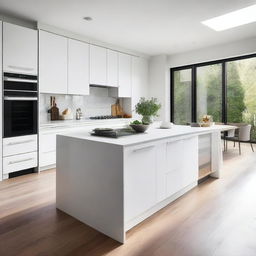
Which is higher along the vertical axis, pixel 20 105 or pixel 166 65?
pixel 166 65

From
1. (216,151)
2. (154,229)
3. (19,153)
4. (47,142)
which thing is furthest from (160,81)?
(154,229)

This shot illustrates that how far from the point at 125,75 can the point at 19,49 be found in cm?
269

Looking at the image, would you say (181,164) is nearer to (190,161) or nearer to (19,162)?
(190,161)

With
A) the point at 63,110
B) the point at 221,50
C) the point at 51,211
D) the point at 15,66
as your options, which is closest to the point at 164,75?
the point at 221,50

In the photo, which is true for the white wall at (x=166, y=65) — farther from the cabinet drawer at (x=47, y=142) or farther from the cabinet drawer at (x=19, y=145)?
the cabinet drawer at (x=19, y=145)

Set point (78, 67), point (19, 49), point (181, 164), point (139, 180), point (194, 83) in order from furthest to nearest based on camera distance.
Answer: point (194, 83)
point (78, 67)
point (19, 49)
point (181, 164)
point (139, 180)

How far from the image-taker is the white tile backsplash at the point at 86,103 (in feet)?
14.9

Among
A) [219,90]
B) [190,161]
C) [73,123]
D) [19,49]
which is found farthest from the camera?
[219,90]

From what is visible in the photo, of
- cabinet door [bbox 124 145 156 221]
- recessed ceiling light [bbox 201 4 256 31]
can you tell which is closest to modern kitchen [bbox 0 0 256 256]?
cabinet door [bbox 124 145 156 221]

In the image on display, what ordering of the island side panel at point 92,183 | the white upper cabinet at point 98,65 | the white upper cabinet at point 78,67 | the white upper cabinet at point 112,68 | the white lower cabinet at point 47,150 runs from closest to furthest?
the island side panel at point 92,183, the white lower cabinet at point 47,150, the white upper cabinet at point 78,67, the white upper cabinet at point 98,65, the white upper cabinet at point 112,68

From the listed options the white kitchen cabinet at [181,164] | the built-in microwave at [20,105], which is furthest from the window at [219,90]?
the built-in microwave at [20,105]

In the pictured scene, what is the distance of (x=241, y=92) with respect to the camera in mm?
5867

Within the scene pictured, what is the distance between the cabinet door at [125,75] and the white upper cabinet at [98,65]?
0.51 m

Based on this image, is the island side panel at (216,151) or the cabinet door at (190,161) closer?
the cabinet door at (190,161)
